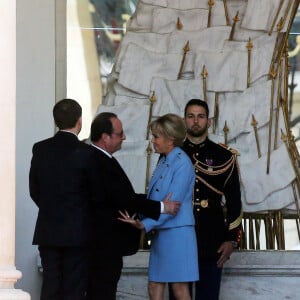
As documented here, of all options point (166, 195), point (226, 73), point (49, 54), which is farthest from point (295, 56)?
point (166, 195)

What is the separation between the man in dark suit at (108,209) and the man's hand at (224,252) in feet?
2.66

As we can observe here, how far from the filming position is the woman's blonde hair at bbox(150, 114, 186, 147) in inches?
332

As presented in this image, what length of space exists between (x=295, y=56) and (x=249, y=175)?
112 cm

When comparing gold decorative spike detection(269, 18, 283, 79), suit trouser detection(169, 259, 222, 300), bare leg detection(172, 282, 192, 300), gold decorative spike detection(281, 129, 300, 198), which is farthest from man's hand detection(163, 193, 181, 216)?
gold decorative spike detection(269, 18, 283, 79)

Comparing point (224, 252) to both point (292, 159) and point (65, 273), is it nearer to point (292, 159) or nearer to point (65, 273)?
point (292, 159)

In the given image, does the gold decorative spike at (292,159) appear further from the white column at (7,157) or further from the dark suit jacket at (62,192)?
the white column at (7,157)

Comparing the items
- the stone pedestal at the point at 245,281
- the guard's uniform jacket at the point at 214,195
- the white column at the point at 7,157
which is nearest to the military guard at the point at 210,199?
the guard's uniform jacket at the point at 214,195

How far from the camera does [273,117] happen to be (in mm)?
9875

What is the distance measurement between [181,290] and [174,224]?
1.19 feet

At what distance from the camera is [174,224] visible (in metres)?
8.41

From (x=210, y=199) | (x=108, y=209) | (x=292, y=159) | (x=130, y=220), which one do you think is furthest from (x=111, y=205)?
(x=292, y=159)

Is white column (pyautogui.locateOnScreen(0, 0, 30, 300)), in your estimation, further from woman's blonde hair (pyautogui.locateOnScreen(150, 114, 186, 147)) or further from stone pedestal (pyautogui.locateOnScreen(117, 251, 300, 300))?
stone pedestal (pyautogui.locateOnScreen(117, 251, 300, 300))

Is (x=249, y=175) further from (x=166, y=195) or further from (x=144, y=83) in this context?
(x=166, y=195)

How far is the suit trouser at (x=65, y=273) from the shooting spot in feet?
25.9
